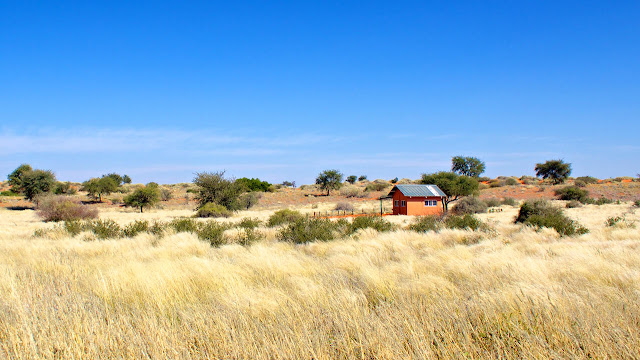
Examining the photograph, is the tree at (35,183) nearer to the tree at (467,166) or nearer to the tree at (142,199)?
the tree at (142,199)

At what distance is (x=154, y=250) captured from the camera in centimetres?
1025

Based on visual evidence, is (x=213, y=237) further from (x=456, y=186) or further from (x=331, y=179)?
(x=331, y=179)

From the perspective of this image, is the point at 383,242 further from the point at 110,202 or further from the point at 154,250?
the point at 110,202

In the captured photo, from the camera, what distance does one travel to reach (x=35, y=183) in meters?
45.5

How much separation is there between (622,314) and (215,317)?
4377mm

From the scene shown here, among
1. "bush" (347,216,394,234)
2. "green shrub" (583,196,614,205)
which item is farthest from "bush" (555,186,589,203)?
"bush" (347,216,394,234)

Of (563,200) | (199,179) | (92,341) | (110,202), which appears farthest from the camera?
(110,202)

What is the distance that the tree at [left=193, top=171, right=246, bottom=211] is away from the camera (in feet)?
120

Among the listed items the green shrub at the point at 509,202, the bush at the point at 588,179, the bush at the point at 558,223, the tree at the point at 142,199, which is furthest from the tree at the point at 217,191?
the bush at the point at 588,179

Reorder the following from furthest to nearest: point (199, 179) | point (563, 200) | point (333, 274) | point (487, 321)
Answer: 1. point (563, 200)
2. point (199, 179)
3. point (333, 274)
4. point (487, 321)

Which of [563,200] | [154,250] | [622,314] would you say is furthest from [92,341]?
[563,200]

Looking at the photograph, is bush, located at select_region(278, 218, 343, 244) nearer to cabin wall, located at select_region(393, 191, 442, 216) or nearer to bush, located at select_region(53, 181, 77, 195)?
cabin wall, located at select_region(393, 191, 442, 216)

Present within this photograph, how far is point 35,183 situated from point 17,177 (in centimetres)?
475

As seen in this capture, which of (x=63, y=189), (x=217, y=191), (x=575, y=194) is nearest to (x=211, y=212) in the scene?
→ (x=217, y=191)
